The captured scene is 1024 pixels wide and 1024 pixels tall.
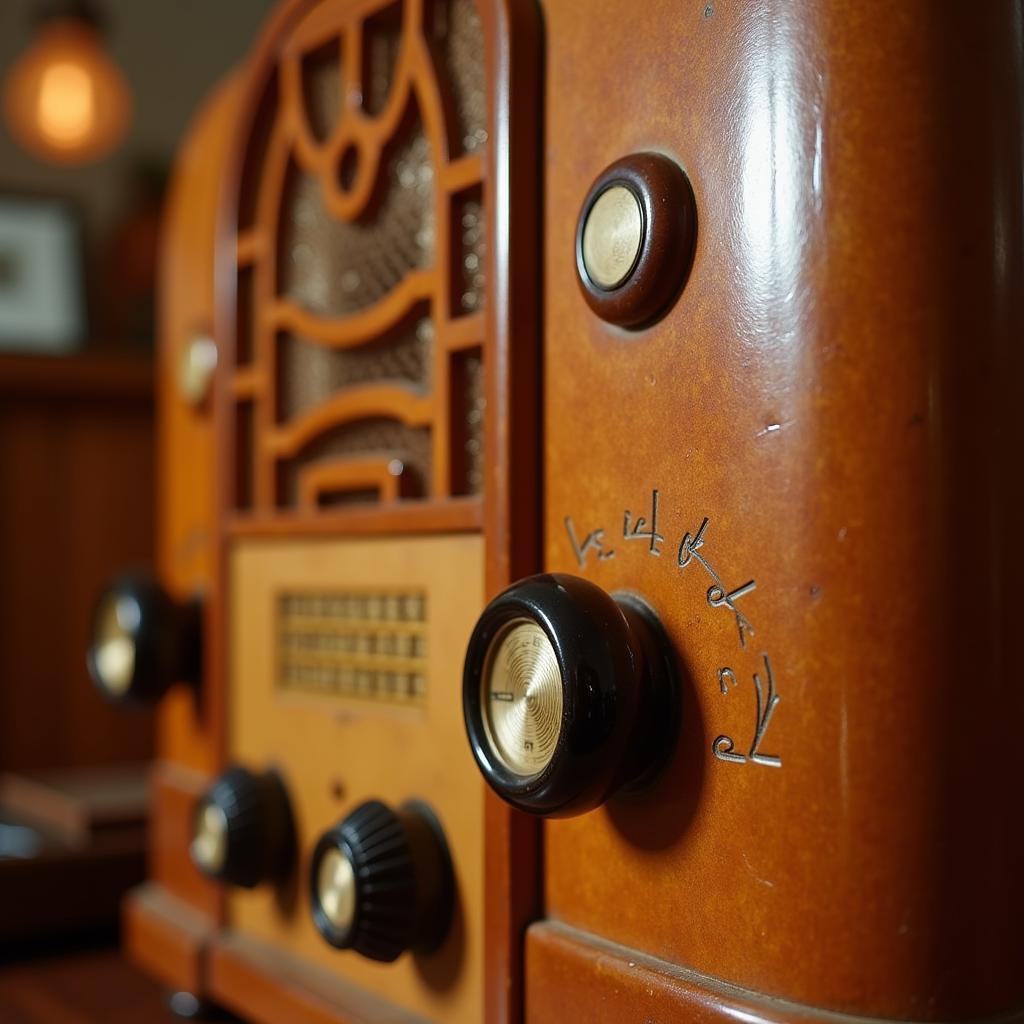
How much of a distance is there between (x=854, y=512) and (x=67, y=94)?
6.28 ft

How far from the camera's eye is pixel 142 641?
39.8 inches

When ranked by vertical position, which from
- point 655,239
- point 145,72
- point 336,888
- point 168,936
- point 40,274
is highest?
point 145,72

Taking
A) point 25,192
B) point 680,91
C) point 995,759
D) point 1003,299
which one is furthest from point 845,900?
point 25,192

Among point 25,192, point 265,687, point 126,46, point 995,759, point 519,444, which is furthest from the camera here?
point 126,46

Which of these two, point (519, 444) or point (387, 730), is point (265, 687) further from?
point (519, 444)

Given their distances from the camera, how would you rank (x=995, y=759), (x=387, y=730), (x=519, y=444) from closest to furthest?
(x=995, y=759)
(x=519, y=444)
(x=387, y=730)

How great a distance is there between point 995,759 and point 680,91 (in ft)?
1.12

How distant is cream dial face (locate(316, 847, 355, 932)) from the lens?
2.41ft

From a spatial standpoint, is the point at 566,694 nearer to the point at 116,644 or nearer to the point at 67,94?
the point at 116,644

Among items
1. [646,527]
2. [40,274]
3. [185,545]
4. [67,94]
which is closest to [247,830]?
[185,545]

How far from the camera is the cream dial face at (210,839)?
898mm

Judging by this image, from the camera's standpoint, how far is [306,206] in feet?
3.16

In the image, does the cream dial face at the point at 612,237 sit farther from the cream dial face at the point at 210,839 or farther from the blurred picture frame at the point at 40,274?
the blurred picture frame at the point at 40,274

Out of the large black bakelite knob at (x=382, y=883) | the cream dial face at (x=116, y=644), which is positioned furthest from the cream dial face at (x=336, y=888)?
the cream dial face at (x=116, y=644)
